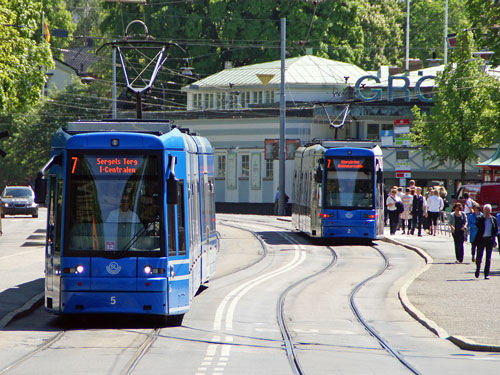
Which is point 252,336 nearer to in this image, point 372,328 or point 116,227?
point 372,328

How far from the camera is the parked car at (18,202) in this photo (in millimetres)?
Answer: 56250

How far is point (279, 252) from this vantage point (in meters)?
31.0

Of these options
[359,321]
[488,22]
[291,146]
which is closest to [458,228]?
[359,321]

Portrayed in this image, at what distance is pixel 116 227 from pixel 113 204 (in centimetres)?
33

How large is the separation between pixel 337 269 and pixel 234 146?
4178 cm

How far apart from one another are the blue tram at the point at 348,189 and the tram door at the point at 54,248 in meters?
17.7

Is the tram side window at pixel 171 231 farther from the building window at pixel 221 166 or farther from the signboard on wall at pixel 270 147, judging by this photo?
the building window at pixel 221 166

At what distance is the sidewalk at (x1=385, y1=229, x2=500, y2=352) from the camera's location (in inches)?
586

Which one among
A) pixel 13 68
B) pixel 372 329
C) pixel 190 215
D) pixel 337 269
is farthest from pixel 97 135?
pixel 13 68

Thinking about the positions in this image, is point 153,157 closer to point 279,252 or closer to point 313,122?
point 279,252

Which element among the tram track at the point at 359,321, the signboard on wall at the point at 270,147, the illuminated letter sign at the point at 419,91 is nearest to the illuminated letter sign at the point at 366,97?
the illuminated letter sign at the point at 419,91

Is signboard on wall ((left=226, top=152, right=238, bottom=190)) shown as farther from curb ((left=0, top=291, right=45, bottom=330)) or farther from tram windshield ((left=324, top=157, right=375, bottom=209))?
curb ((left=0, top=291, right=45, bottom=330))

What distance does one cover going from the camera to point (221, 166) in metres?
68.4

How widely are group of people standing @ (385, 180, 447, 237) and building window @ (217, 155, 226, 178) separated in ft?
100
